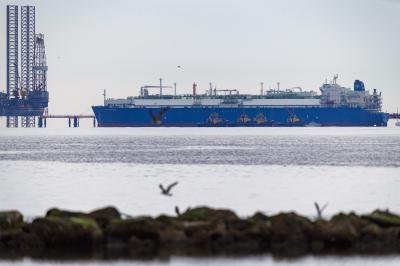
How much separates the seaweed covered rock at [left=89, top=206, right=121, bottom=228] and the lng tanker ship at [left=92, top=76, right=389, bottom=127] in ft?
522

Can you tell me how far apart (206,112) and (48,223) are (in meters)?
165

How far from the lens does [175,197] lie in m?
34.9

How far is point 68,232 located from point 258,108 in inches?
6424

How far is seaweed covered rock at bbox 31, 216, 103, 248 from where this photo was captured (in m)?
21.9

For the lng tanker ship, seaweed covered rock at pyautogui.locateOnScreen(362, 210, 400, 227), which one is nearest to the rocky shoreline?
seaweed covered rock at pyautogui.locateOnScreen(362, 210, 400, 227)

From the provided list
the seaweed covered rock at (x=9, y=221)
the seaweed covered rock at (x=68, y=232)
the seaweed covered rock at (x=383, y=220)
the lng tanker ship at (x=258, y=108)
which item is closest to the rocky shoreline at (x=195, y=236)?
the seaweed covered rock at (x=68, y=232)

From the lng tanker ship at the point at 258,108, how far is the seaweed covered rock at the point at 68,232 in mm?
160460

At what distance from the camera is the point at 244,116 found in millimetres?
187500

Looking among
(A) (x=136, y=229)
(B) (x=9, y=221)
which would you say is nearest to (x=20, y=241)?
(B) (x=9, y=221)

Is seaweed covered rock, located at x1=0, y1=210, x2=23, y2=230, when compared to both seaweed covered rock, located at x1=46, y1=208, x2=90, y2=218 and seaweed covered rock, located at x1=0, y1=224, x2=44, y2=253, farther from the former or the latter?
seaweed covered rock, located at x1=46, y1=208, x2=90, y2=218

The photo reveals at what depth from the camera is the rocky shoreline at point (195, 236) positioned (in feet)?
71.1

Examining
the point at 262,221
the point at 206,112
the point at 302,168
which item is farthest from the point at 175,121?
the point at 262,221

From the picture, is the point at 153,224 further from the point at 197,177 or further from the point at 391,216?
the point at 197,177

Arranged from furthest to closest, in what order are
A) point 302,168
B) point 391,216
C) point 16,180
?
point 302,168, point 16,180, point 391,216
